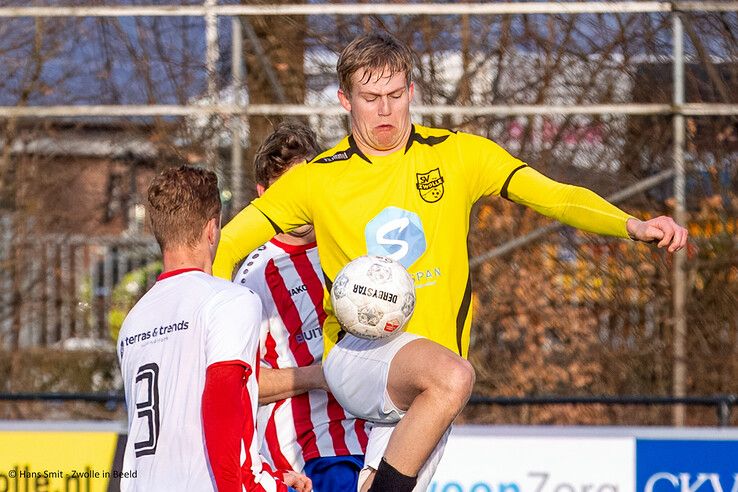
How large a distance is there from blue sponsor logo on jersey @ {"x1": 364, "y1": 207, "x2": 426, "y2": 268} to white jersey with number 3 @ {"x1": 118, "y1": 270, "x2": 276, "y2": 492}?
640mm

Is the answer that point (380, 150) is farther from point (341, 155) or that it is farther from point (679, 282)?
point (679, 282)

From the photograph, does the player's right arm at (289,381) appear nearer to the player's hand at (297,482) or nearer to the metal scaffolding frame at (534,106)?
the player's hand at (297,482)

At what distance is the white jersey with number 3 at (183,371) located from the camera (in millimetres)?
3566

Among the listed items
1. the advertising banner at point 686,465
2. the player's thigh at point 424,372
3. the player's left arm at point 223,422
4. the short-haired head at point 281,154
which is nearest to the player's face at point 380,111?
the short-haired head at point 281,154

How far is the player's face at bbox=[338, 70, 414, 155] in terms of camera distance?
Result: 13.7 ft

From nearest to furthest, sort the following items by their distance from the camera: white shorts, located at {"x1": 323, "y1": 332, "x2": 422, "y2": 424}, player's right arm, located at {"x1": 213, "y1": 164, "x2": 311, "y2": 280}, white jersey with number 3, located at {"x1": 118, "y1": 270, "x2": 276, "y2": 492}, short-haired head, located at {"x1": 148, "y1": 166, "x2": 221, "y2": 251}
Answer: white jersey with number 3, located at {"x1": 118, "y1": 270, "x2": 276, "y2": 492} → short-haired head, located at {"x1": 148, "y1": 166, "x2": 221, "y2": 251} → white shorts, located at {"x1": 323, "y1": 332, "x2": 422, "y2": 424} → player's right arm, located at {"x1": 213, "y1": 164, "x2": 311, "y2": 280}

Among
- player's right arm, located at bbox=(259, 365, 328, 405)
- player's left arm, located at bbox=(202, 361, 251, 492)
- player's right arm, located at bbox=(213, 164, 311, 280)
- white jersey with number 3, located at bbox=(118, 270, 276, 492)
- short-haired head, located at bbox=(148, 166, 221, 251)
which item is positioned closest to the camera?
player's left arm, located at bbox=(202, 361, 251, 492)

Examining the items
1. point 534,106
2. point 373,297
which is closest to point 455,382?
point 373,297

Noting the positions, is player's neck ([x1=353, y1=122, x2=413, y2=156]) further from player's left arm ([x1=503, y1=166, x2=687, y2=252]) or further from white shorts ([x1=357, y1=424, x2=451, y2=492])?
white shorts ([x1=357, y1=424, x2=451, y2=492])

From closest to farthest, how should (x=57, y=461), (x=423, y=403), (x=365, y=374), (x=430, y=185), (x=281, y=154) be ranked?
(x=423, y=403)
(x=365, y=374)
(x=430, y=185)
(x=281, y=154)
(x=57, y=461)

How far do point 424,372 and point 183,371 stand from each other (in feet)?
2.59

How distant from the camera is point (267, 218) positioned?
4.31 meters

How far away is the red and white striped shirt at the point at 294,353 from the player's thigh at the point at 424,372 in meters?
0.99

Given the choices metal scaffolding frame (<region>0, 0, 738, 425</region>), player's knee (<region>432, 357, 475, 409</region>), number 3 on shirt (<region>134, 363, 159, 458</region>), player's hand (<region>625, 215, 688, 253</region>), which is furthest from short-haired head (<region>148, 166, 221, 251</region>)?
metal scaffolding frame (<region>0, 0, 738, 425</region>)
